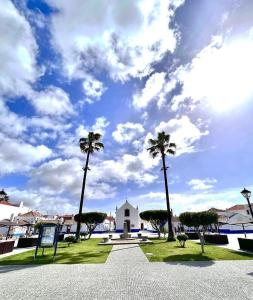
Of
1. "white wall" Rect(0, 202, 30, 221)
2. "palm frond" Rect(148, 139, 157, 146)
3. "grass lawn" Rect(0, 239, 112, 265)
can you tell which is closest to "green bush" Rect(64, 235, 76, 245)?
"grass lawn" Rect(0, 239, 112, 265)

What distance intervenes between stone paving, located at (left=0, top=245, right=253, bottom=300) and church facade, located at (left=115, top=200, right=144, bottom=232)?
2075 inches

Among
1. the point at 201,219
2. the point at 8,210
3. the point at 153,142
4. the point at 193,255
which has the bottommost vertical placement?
the point at 193,255

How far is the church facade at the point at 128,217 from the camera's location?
61.8 metres

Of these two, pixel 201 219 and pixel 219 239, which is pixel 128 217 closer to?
pixel 219 239

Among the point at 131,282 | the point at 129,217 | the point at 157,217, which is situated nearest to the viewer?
the point at 131,282

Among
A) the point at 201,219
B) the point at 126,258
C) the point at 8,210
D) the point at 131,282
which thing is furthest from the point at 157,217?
the point at 8,210

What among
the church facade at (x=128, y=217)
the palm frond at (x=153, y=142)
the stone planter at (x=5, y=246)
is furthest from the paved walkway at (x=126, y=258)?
the church facade at (x=128, y=217)

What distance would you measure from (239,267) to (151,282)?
5662 mm

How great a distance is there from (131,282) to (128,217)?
56.3 metres

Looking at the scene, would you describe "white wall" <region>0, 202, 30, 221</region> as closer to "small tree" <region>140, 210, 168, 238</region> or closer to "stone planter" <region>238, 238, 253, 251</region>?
"small tree" <region>140, 210, 168, 238</region>

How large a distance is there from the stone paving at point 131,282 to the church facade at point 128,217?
173ft

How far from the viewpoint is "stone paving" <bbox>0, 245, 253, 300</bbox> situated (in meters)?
6.82

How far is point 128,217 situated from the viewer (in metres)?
Result: 62.3

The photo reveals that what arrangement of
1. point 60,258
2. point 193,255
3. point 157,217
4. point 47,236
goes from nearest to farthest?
point 60,258 < point 193,255 < point 47,236 < point 157,217
